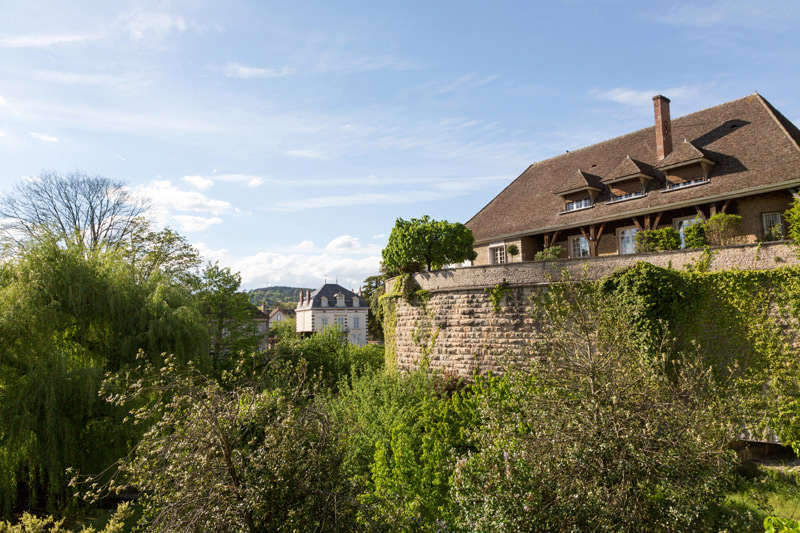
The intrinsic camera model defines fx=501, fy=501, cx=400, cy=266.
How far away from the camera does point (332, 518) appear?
13.7 ft

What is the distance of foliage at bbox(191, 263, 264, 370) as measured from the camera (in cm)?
2122

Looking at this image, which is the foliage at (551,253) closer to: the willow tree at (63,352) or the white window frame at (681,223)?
the white window frame at (681,223)

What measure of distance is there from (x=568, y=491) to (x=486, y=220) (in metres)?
16.9

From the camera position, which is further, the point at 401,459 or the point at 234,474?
the point at 401,459

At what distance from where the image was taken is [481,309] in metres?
14.0

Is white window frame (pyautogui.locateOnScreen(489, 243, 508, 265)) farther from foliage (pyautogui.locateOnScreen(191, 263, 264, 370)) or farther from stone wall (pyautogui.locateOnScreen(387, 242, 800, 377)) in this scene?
foliage (pyautogui.locateOnScreen(191, 263, 264, 370))

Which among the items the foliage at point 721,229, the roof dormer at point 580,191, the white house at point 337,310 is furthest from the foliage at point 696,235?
the white house at point 337,310

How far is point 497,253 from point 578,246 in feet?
10.3

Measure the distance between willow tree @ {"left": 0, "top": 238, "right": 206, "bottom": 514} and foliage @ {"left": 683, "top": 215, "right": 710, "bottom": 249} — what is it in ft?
42.1

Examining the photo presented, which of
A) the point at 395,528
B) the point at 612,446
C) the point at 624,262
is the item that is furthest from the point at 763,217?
Answer: the point at 395,528

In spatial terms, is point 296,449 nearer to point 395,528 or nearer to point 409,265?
point 395,528

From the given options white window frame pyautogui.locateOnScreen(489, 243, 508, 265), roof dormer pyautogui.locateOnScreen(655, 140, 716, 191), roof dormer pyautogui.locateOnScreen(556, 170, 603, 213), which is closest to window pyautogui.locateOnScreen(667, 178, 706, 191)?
roof dormer pyautogui.locateOnScreen(655, 140, 716, 191)

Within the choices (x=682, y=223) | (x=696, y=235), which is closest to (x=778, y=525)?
(x=696, y=235)

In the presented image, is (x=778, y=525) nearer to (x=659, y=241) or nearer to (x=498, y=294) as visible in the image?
(x=498, y=294)
